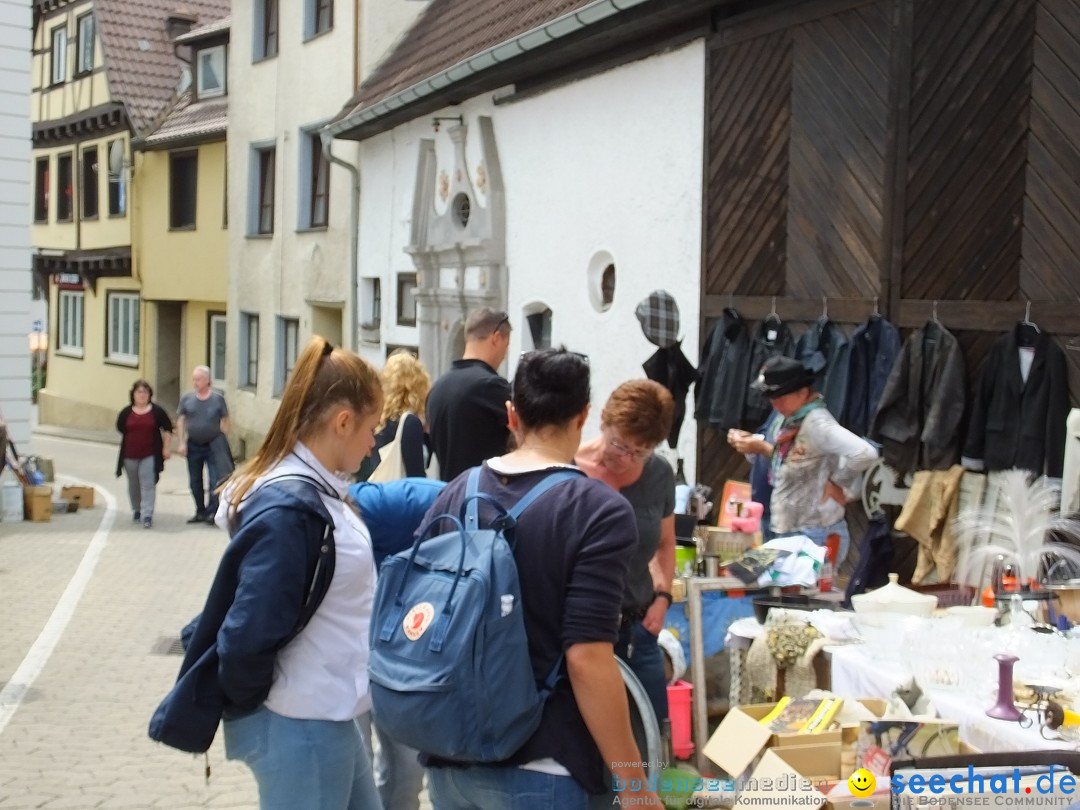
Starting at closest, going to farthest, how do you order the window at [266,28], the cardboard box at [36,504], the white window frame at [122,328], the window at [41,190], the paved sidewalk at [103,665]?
the paved sidewalk at [103,665]
the cardboard box at [36,504]
the window at [266,28]
the white window frame at [122,328]
the window at [41,190]

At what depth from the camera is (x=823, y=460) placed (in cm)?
632

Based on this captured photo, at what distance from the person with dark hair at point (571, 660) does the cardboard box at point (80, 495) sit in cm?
1473

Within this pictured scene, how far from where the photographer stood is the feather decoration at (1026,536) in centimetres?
543

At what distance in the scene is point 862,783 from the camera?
4.11 metres

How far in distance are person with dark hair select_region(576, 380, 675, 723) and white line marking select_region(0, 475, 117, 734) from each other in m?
3.54


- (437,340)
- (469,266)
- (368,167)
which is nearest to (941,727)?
(469,266)

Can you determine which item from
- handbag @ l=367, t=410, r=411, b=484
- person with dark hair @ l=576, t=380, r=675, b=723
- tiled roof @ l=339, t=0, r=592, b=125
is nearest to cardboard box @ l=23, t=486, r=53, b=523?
tiled roof @ l=339, t=0, r=592, b=125

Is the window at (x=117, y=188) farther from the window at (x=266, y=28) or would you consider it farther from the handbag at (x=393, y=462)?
the handbag at (x=393, y=462)

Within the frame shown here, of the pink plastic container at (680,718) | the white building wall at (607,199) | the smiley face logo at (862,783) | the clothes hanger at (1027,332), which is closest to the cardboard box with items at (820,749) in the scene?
the smiley face logo at (862,783)

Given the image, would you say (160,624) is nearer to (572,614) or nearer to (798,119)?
(798,119)

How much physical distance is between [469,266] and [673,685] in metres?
8.78

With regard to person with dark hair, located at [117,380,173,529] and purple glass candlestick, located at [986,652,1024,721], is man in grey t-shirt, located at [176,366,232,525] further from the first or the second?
purple glass candlestick, located at [986,652,1024,721]

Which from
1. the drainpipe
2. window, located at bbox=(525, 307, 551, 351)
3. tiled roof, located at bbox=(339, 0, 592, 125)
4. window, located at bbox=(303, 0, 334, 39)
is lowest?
window, located at bbox=(525, 307, 551, 351)

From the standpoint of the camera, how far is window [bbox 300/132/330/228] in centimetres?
2012
